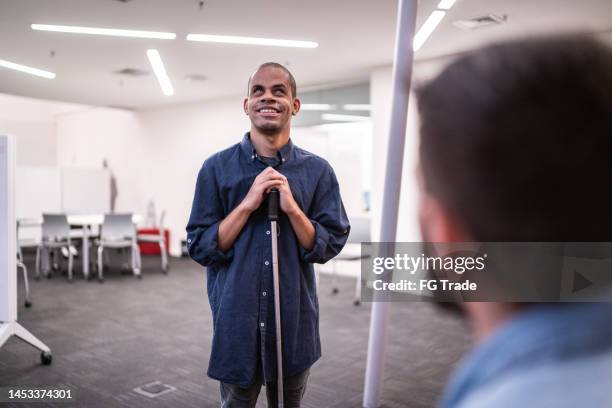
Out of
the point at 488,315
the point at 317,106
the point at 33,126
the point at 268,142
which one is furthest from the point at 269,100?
the point at 33,126

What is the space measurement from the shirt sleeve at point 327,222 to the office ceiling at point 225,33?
233 centimetres

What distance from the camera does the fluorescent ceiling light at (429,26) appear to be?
15.1 ft

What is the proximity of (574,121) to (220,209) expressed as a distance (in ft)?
3.63

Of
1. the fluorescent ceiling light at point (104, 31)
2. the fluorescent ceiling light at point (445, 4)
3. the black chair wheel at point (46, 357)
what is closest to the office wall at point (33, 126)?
the fluorescent ceiling light at point (104, 31)

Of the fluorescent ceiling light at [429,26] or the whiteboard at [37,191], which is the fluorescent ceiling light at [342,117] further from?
the whiteboard at [37,191]

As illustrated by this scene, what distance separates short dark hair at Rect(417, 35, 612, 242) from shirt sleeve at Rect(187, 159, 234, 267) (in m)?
0.97

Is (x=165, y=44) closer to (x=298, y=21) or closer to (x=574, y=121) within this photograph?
(x=298, y=21)

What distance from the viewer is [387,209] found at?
2.68 meters

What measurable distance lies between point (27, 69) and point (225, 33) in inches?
136

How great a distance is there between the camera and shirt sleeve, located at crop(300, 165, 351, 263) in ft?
4.48

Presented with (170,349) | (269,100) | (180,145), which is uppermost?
(180,145)

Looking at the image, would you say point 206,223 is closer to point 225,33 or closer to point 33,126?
point 225,33

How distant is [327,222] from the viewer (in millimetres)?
1431

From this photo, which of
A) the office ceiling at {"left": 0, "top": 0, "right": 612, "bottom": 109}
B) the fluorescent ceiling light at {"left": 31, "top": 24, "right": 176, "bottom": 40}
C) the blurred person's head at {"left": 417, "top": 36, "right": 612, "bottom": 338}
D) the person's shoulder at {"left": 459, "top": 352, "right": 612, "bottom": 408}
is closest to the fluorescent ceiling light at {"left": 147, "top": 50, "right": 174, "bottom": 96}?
the office ceiling at {"left": 0, "top": 0, "right": 612, "bottom": 109}
